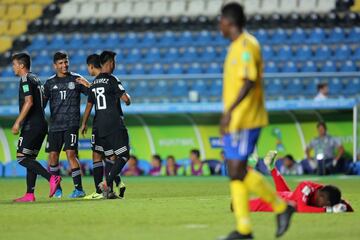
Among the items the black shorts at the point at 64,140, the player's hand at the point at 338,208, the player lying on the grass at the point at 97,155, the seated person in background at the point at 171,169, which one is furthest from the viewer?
the seated person in background at the point at 171,169

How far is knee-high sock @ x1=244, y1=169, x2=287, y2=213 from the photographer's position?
7.12 m

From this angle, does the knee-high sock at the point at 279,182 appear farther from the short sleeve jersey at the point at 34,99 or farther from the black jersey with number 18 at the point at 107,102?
the short sleeve jersey at the point at 34,99

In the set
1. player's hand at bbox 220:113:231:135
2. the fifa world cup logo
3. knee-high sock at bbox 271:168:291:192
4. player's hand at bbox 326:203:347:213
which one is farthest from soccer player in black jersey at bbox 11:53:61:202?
the fifa world cup logo

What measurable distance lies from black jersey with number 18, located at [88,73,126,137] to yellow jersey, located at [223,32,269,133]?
5259 millimetres

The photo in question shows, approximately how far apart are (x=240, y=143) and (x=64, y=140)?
6.33 metres

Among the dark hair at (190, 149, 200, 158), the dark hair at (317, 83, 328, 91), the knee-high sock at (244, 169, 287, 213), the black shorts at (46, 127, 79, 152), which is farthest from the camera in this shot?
the dark hair at (190, 149, 200, 158)

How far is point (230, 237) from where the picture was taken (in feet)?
22.9

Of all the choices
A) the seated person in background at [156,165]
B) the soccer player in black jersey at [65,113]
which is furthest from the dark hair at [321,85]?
the soccer player in black jersey at [65,113]

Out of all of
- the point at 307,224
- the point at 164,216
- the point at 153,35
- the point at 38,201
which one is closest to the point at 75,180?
the point at 38,201

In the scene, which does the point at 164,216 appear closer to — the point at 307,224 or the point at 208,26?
the point at 307,224

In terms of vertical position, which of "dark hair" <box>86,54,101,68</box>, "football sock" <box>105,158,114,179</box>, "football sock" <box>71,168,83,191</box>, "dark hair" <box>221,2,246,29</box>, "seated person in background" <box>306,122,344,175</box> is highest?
"dark hair" <box>221,2,246,29</box>

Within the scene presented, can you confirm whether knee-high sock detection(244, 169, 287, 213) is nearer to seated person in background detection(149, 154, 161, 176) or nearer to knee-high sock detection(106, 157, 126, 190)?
knee-high sock detection(106, 157, 126, 190)

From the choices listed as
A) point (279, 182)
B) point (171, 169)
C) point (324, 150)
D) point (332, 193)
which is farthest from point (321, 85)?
point (332, 193)

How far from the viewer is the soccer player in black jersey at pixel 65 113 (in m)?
12.9
